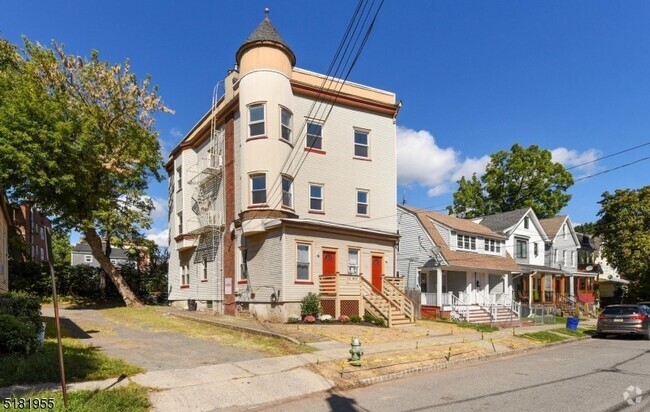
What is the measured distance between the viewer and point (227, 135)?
24.6 m

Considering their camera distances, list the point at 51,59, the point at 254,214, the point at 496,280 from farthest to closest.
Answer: the point at 496,280
the point at 51,59
the point at 254,214

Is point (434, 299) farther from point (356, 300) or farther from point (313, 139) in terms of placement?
point (313, 139)

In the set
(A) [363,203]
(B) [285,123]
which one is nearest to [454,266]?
(A) [363,203]

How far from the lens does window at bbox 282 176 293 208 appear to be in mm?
21844

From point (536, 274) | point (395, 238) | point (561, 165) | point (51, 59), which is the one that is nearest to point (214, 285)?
point (395, 238)

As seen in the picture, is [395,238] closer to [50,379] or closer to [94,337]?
[94,337]

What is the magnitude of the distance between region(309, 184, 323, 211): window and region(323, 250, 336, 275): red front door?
240 centimetres

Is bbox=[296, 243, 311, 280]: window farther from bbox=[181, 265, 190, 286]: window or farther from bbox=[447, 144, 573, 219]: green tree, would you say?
bbox=[447, 144, 573, 219]: green tree

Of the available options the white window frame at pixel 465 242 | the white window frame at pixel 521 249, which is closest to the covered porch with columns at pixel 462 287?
the white window frame at pixel 465 242

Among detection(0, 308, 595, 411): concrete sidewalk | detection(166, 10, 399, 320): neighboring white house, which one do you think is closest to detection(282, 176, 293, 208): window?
detection(166, 10, 399, 320): neighboring white house

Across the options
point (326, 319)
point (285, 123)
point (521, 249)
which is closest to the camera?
point (326, 319)

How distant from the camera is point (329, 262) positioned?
73.3ft

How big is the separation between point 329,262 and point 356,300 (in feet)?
7.46

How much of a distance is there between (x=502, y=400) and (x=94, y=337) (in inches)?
489
